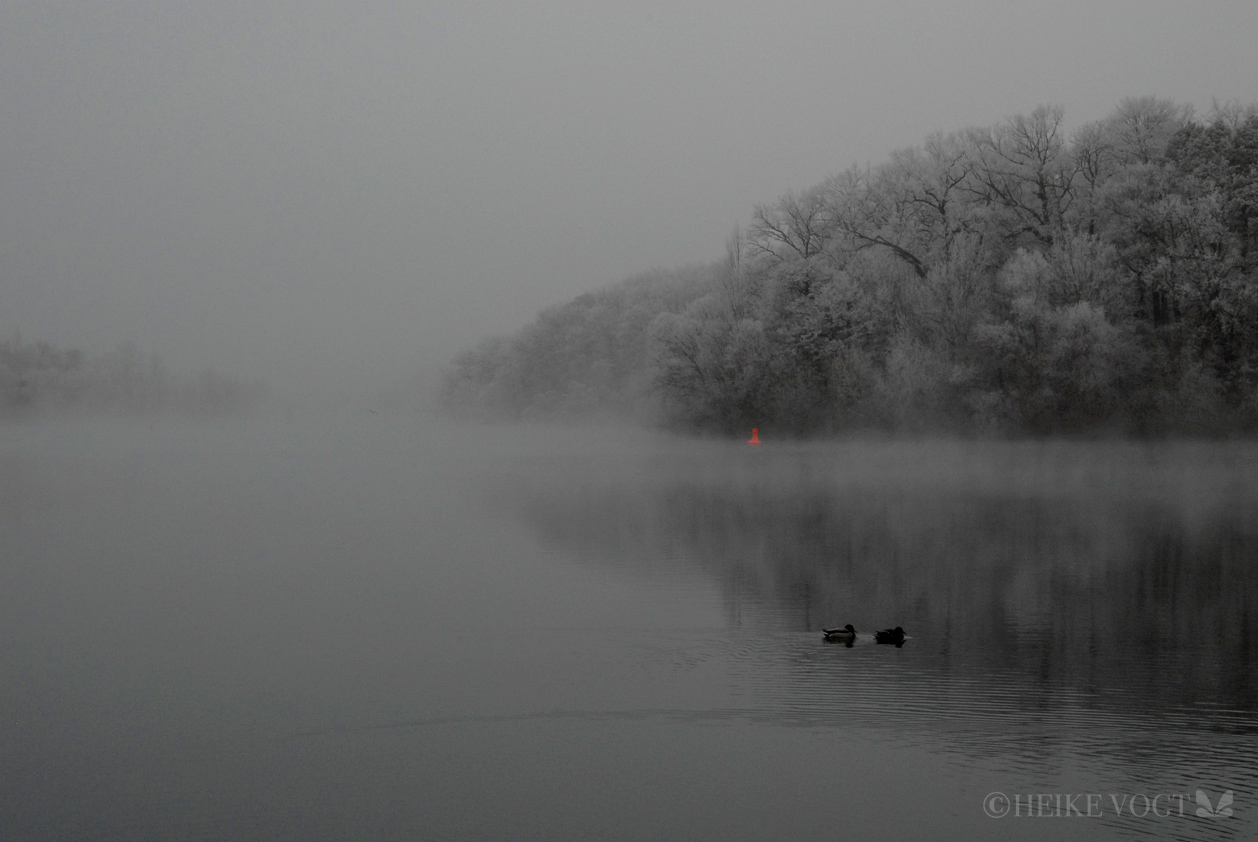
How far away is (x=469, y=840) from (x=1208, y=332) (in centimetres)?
3906

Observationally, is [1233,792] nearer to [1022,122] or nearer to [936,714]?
[936,714]

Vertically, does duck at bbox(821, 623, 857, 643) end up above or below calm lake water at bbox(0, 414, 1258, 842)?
above

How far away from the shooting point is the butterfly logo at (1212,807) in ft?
25.2

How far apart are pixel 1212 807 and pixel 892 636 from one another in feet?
15.2

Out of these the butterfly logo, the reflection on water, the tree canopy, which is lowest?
the butterfly logo

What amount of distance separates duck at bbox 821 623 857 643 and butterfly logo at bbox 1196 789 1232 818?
452 centimetres

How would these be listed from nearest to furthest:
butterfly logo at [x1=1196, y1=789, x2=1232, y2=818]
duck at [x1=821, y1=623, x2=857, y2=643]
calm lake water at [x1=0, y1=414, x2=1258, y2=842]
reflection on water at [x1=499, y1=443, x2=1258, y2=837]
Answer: butterfly logo at [x1=1196, y1=789, x2=1232, y2=818]
calm lake water at [x1=0, y1=414, x2=1258, y2=842]
reflection on water at [x1=499, y1=443, x2=1258, y2=837]
duck at [x1=821, y1=623, x2=857, y2=643]

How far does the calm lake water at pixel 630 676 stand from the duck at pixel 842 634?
0.70 ft

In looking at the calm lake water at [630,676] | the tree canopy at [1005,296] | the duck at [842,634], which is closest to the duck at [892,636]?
the calm lake water at [630,676]

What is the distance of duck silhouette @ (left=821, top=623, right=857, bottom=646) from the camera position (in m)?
12.2

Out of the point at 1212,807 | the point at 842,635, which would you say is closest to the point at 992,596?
the point at 842,635

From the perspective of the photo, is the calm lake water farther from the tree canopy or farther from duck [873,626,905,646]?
the tree canopy

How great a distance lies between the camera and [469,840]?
7.51 meters

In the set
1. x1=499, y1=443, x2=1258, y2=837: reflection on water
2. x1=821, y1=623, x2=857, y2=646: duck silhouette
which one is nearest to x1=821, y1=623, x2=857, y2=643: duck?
x1=821, y1=623, x2=857, y2=646: duck silhouette
